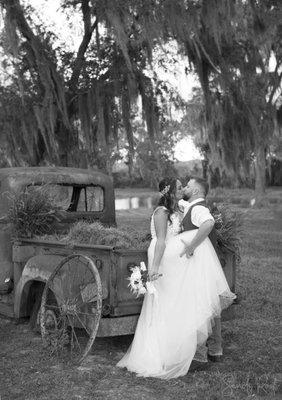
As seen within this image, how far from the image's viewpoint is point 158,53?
1588cm

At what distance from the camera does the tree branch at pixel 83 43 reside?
608 inches

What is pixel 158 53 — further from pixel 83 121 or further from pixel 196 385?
pixel 196 385

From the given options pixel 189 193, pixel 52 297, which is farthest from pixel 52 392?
pixel 189 193

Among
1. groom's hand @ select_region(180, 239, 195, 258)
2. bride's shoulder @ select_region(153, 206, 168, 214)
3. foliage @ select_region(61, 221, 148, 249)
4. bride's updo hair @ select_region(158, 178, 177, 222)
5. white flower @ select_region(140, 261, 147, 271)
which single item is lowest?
white flower @ select_region(140, 261, 147, 271)

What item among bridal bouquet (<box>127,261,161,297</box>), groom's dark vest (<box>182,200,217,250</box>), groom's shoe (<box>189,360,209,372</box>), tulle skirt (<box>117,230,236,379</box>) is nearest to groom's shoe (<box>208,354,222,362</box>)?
groom's shoe (<box>189,360,209,372</box>)

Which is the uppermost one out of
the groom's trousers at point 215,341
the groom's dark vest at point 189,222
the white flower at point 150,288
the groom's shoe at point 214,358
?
the groom's dark vest at point 189,222

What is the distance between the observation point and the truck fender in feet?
17.6

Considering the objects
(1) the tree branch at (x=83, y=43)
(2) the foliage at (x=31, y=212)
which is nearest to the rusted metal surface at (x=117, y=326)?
(2) the foliage at (x=31, y=212)

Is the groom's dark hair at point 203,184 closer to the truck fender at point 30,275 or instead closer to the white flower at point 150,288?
the white flower at point 150,288

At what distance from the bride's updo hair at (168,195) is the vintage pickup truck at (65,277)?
478 mm

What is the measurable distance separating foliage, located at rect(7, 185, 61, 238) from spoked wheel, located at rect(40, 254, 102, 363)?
94 centimetres

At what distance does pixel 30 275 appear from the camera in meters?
5.59

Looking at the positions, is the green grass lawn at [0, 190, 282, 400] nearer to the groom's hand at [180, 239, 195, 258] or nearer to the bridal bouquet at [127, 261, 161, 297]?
the bridal bouquet at [127, 261, 161, 297]

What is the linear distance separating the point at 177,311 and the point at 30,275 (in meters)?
1.59
